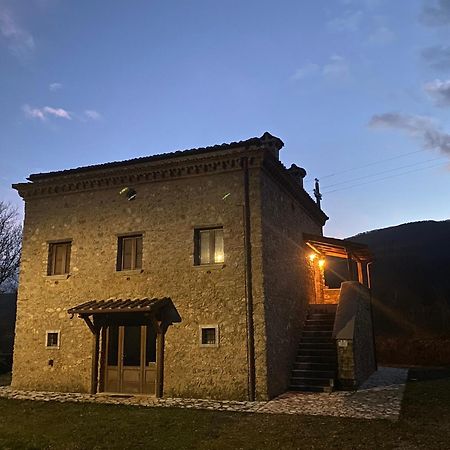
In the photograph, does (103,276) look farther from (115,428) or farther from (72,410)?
(115,428)

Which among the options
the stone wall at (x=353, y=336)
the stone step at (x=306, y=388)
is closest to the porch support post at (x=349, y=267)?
the stone wall at (x=353, y=336)

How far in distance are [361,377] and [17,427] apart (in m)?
9.94

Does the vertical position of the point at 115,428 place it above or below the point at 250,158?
below

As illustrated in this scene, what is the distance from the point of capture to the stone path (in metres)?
9.53

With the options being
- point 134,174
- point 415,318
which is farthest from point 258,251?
point 415,318

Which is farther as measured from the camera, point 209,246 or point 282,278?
point 282,278

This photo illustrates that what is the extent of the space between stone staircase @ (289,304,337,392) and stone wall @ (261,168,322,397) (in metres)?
0.31

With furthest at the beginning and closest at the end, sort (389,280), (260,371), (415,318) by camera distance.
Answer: (389,280) → (415,318) → (260,371)

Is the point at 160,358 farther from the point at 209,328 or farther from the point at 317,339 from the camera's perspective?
the point at 317,339

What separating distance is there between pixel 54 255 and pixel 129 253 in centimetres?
297

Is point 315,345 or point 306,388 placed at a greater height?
point 315,345

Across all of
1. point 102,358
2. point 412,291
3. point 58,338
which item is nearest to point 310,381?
point 102,358

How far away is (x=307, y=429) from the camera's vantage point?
8.04 meters

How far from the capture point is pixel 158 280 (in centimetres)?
1276
